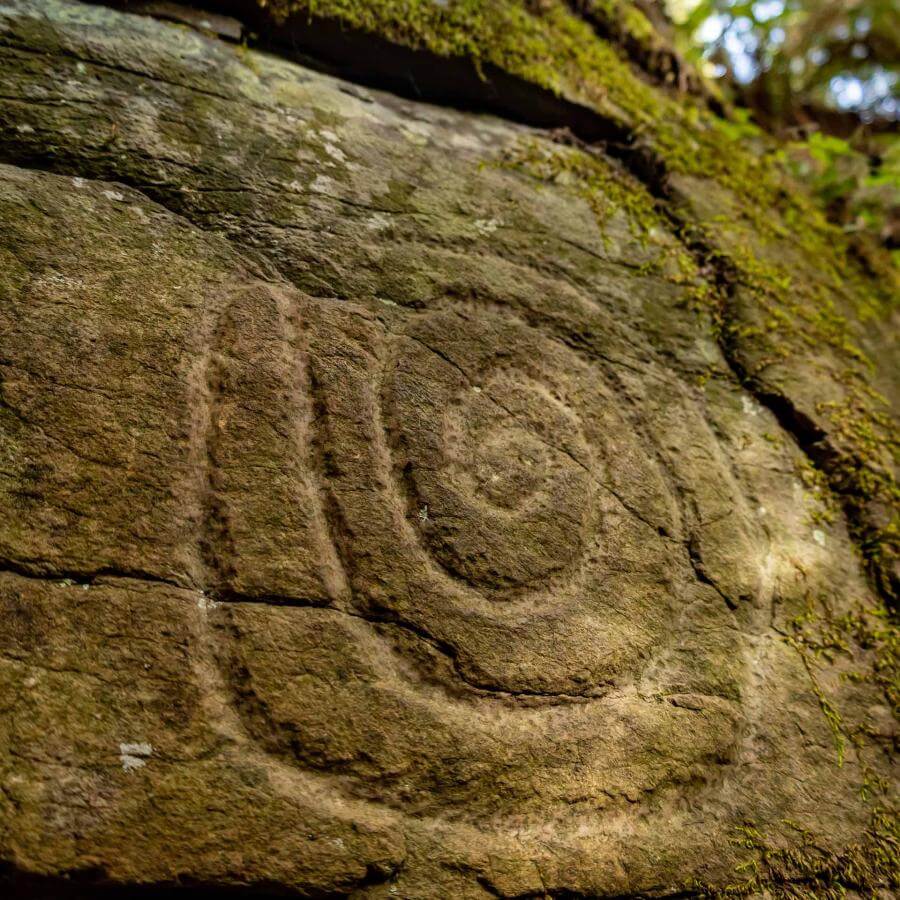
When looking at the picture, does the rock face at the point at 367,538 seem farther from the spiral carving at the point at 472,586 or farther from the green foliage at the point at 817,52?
the green foliage at the point at 817,52

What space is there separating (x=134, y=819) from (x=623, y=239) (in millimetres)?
2251

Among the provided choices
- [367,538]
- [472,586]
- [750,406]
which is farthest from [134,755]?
[750,406]

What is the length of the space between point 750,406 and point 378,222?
54.0 inches

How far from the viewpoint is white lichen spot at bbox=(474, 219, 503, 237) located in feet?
7.48

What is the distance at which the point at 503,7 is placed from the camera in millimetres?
2840

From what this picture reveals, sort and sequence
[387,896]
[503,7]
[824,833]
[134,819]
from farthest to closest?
[503,7] → [824,833] → [387,896] → [134,819]

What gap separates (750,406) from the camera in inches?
95.3

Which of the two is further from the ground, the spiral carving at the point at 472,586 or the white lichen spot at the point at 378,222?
the white lichen spot at the point at 378,222

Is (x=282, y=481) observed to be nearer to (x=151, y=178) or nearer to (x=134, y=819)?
(x=134, y=819)

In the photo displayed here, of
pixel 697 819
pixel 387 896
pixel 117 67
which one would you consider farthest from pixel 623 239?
pixel 387 896

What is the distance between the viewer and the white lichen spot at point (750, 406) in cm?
241

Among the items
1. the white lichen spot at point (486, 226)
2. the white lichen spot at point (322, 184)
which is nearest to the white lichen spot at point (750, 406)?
the white lichen spot at point (486, 226)

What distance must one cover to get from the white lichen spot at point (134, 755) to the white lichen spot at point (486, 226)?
1.70 meters

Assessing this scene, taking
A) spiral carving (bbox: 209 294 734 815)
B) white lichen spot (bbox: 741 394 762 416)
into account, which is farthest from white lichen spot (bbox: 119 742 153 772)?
white lichen spot (bbox: 741 394 762 416)
